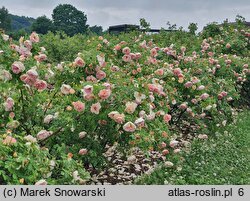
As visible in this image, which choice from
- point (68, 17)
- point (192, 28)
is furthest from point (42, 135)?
point (68, 17)

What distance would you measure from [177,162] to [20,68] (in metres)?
2.80

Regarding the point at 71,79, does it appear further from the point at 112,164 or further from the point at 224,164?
the point at 224,164

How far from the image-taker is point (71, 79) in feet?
18.5

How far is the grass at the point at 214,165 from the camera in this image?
6070 millimetres

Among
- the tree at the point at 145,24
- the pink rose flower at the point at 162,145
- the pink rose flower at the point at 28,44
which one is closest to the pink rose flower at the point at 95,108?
the pink rose flower at the point at 162,145

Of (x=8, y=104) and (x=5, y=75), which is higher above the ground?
(x=5, y=75)

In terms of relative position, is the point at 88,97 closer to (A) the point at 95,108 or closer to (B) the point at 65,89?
(A) the point at 95,108

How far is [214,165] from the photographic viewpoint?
22.4 feet

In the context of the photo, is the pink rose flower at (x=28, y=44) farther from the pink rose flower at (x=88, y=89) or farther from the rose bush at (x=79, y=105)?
the pink rose flower at (x=88, y=89)

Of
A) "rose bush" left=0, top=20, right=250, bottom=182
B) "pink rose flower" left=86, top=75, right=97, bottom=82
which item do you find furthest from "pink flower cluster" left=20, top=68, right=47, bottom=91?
"pink rose flower" left=86, top=75, right=97, bottom=82

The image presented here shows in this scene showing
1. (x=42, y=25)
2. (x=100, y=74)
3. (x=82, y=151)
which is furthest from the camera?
(x=42, y=25)

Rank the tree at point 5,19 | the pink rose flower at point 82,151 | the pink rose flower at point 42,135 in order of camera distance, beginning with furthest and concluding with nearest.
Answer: the tree at point 5,19 → the pink rose flower at point 82,151 → the pink rose flower at point 42,135

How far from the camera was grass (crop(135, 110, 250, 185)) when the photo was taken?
607 centimetres

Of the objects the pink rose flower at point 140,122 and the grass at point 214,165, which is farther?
the grass at point 214,165
